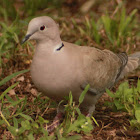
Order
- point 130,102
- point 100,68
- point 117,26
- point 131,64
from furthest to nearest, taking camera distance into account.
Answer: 1. point 117,26
2. point 131,64
3. point 100,68
4. point 130,102

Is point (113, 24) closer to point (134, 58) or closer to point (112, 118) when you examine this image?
point (134, 58)

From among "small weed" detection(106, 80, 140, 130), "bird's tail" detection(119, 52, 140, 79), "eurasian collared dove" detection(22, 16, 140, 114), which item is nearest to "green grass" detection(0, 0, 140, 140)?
"small weed" detection(106, 80, 140, 130)

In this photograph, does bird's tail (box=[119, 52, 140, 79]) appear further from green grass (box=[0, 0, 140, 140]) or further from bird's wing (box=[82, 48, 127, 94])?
green grass (box=[0, 0, 140, 140])

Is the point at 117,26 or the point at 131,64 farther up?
the point at 117,26

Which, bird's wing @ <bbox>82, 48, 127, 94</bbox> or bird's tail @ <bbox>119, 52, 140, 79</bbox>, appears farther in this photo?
bird's tail @ <bbox>119, 52, 140, 79</bbox>

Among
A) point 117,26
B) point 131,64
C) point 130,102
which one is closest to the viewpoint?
point 130,102

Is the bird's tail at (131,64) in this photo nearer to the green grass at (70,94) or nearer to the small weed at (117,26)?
the green grass at (70,94)

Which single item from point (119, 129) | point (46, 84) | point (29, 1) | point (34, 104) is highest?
point (29, 1)

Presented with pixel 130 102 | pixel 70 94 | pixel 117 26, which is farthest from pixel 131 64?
pixel 70 94

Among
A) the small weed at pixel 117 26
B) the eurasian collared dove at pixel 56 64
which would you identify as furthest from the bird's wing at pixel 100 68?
the small weed at pixel 117 26

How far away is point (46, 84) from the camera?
3037 mm

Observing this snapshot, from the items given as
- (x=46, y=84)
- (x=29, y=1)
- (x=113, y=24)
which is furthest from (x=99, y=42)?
(x=46, y=84)

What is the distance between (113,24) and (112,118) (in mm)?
2025

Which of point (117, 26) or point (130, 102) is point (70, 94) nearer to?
point (130, 102)
